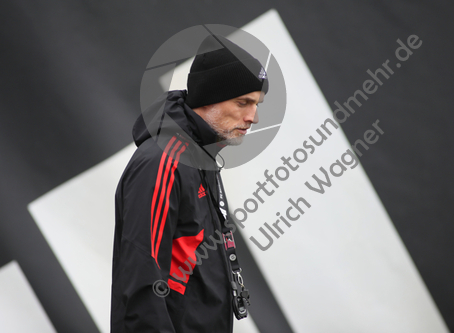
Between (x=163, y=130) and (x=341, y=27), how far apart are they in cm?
127

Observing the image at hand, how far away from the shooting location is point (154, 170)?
89cm

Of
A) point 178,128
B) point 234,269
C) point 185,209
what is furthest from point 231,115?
point 234,269

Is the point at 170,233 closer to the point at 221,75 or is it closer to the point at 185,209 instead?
the point at 185,209

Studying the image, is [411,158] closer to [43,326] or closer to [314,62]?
[314,62]

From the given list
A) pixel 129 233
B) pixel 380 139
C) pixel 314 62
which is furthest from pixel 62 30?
pixel 380 139

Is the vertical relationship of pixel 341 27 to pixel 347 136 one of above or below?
above

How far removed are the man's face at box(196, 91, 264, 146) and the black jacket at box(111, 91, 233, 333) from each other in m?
0.04
